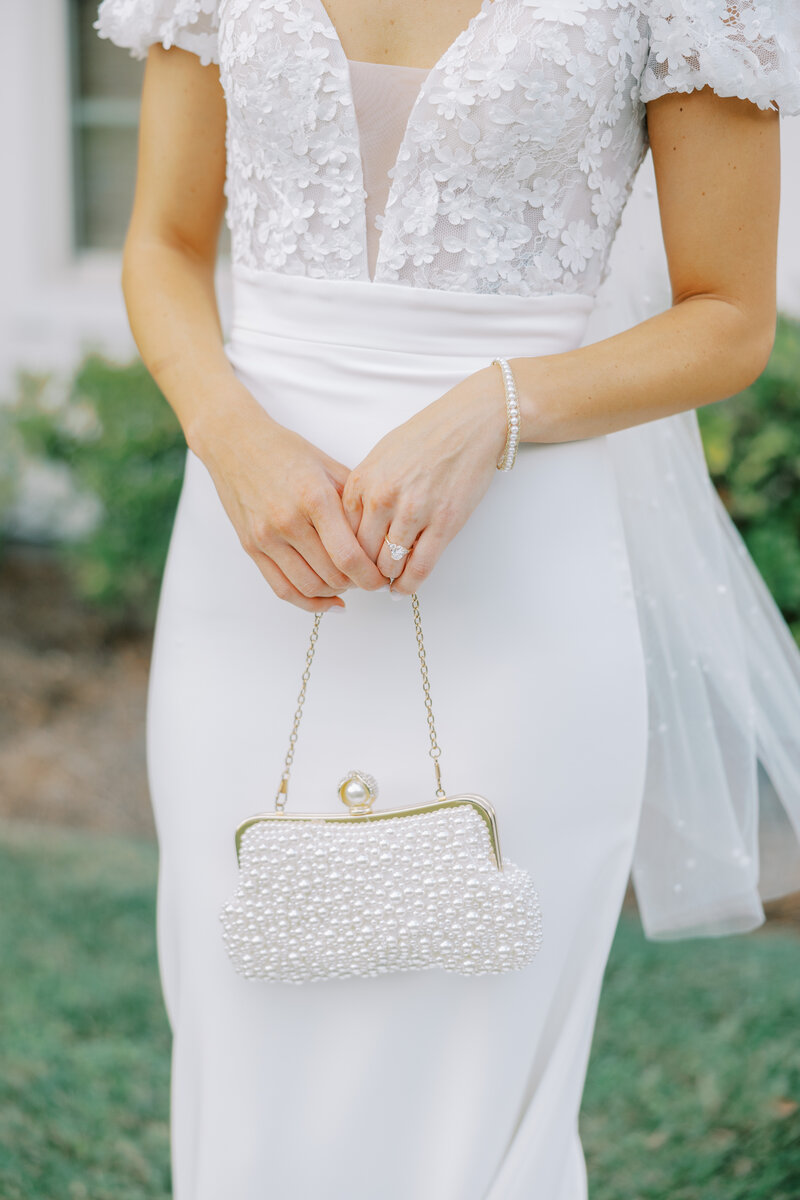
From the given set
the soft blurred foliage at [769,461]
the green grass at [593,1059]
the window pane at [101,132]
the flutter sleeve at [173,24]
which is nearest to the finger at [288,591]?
the flutter sleeve at [173,24]

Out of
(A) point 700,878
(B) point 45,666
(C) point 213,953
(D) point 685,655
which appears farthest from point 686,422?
(B) point 45,666

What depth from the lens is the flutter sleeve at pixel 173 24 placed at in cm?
168

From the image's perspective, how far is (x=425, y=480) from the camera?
1.38 m

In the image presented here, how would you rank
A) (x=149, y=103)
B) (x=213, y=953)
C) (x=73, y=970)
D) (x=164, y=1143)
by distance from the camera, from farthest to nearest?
(x=73, y=970) < (x=164, y=1143) < (x=149, y=103) < (x=213, y=953)

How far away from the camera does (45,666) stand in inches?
216

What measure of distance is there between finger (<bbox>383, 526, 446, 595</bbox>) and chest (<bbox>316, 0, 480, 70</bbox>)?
1.96ft

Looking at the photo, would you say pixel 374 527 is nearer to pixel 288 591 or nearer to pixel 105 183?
pixel 288 591

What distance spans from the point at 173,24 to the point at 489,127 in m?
0.55

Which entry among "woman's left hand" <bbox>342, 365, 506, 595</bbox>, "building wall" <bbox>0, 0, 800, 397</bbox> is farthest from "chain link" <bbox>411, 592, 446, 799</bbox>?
"building wall" <bbox>0, 0, 800, 397</bbox>

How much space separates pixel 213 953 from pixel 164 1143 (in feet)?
4.57

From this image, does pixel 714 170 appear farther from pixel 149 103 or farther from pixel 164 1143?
pixel 164 1143

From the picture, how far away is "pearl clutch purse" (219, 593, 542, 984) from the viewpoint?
4.88ft

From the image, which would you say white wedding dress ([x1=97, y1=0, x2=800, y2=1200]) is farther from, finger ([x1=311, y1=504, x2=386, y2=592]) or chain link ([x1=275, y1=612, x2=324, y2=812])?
finger ([x1=311, y1=504, x2=386, y2=592])

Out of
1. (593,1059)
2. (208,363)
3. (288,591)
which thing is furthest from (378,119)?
(593,1059)
